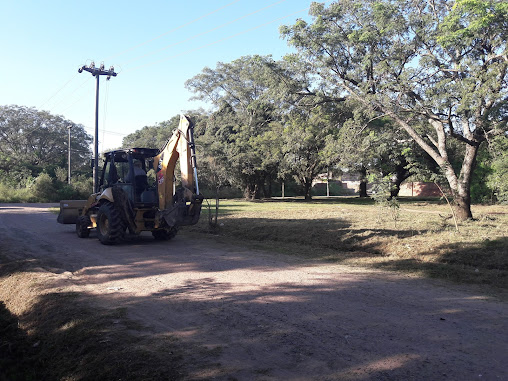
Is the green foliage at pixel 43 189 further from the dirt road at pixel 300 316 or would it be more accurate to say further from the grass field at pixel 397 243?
the dirt road at pixel 300 316

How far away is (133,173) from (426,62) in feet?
38.8

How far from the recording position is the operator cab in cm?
1250

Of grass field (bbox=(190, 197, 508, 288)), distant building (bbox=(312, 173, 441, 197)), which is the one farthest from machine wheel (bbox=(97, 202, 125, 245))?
distant building (bbox=(312, 173, 441, 197))

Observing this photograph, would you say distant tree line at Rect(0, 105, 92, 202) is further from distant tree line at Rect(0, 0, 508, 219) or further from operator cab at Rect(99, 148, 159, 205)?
operator cab at Rect(99, 148, 159, 205)

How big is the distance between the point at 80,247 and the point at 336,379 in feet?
33.3

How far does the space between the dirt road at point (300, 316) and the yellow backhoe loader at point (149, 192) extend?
6.60 feet

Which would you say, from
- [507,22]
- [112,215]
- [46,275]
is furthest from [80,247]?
[507,22]

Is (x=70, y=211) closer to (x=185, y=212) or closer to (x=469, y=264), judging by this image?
(x=185, y=212)

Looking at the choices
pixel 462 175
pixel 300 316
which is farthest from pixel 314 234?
pixel 300 316

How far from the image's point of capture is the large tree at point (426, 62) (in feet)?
45.6

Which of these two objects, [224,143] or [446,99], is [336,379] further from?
[224,143]

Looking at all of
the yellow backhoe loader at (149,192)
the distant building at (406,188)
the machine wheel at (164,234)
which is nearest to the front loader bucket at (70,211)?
the yellow backhoe loader at (149,192)

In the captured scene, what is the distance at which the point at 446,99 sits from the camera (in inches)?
583

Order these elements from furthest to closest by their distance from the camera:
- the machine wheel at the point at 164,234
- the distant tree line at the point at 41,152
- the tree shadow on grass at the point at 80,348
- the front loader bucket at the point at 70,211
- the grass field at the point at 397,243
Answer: the distant tree line at the point at 41,152
the front loader bucket at the point at 70,211
the machine wheel at the point at 164,234
the grass field at the point at 397,243
the tree shadow on grass at the point at 80,348
